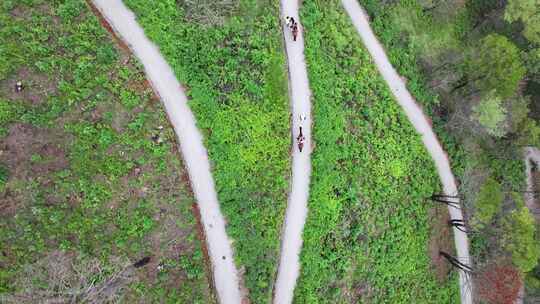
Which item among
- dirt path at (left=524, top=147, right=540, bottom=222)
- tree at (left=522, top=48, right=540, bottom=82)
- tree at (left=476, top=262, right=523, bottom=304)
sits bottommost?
tree at (left=476, top=262, right=523, bottom=304)

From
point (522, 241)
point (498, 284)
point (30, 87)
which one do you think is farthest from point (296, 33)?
point (498, 284)

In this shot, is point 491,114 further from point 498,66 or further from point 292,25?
point 292,25

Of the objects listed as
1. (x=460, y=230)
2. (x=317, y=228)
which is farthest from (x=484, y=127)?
(x=317, y=228)

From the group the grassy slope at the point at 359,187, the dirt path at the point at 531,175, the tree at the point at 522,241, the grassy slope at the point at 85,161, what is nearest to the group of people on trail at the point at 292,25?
the grassy slope at the point at 359,187

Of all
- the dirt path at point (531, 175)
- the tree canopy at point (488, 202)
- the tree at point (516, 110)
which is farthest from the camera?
the dirt path at point (531, 175)

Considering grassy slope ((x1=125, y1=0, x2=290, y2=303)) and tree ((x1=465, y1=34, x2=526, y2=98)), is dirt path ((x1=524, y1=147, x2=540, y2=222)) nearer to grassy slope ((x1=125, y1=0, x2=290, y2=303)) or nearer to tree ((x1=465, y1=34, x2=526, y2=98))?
tree ((x1=465, y1=34, x2=526, y2=98))

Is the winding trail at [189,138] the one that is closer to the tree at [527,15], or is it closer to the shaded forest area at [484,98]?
the shaded forest area at [484,98]

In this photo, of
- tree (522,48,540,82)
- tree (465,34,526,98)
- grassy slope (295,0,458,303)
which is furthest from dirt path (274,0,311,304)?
tree (522,48,540,82)
